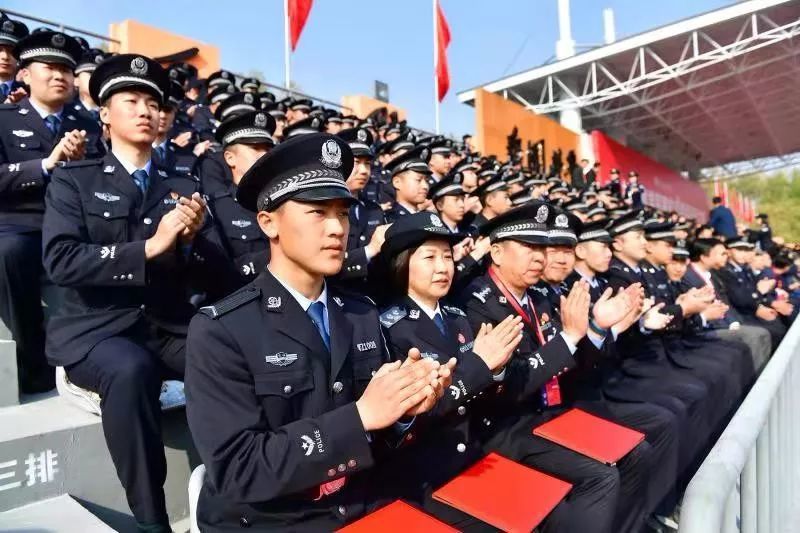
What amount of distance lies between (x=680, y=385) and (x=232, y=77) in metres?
7.89

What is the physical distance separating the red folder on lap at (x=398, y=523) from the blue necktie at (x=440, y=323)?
1032mm

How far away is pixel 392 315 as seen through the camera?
251 cm

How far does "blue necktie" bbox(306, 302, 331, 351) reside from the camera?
6.08 ft

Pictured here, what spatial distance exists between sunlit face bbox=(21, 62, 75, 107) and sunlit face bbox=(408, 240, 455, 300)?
9.29 ft

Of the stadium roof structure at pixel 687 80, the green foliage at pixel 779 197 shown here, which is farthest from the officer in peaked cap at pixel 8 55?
the green foliage at pixel 779 197

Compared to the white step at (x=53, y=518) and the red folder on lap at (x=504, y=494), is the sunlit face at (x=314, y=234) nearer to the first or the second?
the red folder on lap at (x=504, y=494)

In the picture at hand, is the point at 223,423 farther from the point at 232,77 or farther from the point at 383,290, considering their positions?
the point at 232,77

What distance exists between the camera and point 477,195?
6203 millimetres

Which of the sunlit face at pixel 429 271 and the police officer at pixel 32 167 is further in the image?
the police officer at pixel 32 167

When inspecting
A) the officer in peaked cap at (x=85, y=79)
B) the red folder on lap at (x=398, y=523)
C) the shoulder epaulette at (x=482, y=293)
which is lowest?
the red folder on lap at (x=398, y=523)

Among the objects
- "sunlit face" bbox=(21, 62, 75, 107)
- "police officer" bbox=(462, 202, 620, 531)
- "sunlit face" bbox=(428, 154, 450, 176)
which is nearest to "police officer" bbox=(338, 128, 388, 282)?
"police officer" bbox=(462, 202, 620, 531)

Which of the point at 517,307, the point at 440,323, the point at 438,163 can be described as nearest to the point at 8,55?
the point at 438,163

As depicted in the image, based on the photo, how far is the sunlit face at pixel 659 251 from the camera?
5.80 metres

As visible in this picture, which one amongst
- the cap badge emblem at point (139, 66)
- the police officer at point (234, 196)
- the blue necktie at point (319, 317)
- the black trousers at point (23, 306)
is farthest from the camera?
the police officer at point (234, 196)
